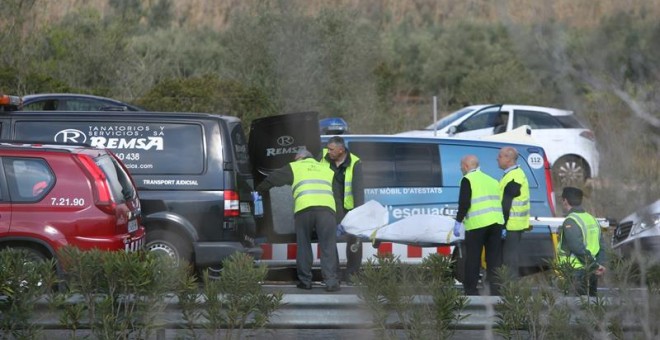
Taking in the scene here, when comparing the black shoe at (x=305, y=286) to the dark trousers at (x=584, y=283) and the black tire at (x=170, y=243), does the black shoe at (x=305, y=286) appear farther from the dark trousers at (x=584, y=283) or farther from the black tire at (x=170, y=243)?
the dark trousers at (x=584, y=283)

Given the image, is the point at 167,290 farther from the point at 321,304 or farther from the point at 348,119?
the point at 348,119

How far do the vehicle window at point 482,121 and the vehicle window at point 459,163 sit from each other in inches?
319

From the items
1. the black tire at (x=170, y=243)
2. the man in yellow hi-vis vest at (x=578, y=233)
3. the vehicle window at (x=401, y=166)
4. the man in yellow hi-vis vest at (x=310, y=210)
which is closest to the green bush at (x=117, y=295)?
the man in yellow hi-vis vest at (x=578, y=233)

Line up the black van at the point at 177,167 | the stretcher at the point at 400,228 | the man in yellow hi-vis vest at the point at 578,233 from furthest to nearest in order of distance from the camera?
the black van at the point at 177,167 < the stretcher at the point at 400,228 < the man in yellow hi-vis vest at the point at 578,233

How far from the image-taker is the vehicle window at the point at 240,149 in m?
11.7

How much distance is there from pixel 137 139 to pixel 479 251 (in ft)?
12.8

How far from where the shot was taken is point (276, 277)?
13.4 meters

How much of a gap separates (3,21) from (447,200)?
13.9 m

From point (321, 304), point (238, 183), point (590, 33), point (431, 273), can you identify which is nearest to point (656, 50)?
point (590, 33)

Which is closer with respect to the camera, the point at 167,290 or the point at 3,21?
the point at 167,290

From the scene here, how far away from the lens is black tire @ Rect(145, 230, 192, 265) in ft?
37.4

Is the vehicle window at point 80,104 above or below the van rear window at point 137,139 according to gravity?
above

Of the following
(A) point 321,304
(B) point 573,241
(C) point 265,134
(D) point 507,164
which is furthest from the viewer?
(C) point 265,134

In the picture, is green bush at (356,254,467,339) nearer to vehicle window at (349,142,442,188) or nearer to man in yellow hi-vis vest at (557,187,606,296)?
man in yellow hi-vis vest at (557,187,606,296)
